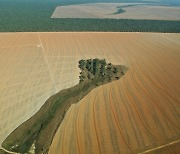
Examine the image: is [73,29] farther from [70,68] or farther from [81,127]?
[81,127]

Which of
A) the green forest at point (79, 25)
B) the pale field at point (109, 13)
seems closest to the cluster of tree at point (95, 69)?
the green forest at point (79, 25)

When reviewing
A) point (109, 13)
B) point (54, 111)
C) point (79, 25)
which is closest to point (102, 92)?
point (54, 111)

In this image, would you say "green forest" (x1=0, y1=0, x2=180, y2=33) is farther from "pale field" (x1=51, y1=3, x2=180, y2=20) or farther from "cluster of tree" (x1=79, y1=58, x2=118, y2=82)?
"cluster of tree" (x1=79, y1=58, x2=118, y2=82)

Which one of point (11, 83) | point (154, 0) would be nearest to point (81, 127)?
point (11, 83)

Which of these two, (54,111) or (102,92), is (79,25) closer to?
(102,92)

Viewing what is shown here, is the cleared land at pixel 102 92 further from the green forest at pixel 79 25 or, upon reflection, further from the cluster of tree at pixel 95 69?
the green forest at pixel 79 25

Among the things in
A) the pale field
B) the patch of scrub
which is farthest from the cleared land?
the pale field

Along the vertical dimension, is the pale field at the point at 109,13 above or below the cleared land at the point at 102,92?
below

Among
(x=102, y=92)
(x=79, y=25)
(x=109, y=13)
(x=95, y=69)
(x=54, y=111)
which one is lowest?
(x=109, y=13)

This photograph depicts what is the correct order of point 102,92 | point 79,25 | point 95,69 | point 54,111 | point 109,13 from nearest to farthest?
point 54,111 < point 102,92 < point 95,69 < point 79,25 < point 109,13
